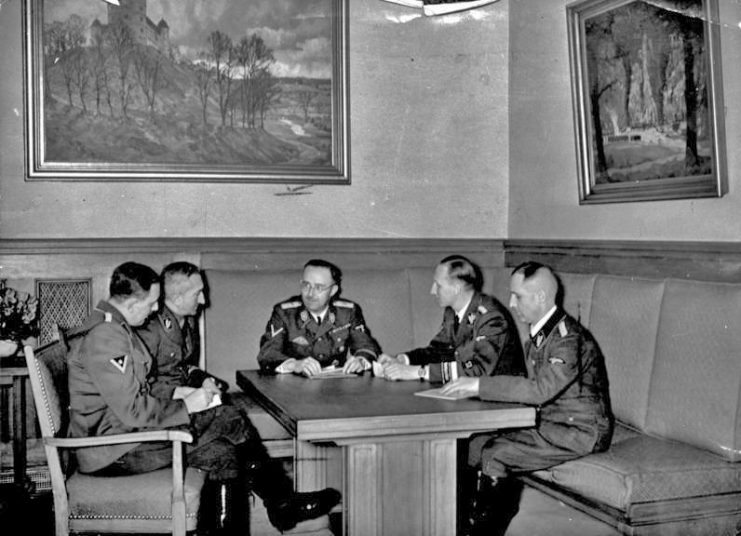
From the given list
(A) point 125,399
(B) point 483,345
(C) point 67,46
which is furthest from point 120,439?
(C) point 67,46

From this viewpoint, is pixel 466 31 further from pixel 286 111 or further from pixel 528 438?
pixel 528 438

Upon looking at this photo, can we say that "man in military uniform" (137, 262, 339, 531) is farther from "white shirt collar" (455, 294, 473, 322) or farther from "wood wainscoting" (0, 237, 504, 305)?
"white shirt collar" (455, 294, 473, 322)

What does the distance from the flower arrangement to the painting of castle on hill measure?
739 millimetres

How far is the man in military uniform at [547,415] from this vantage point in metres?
3.57

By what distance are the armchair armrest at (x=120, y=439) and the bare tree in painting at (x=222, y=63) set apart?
2.83 meters

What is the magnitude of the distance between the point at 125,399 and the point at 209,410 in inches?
25.3

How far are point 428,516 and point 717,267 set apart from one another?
1920 mm

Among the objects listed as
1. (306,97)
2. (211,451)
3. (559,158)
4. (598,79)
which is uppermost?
(306,97)

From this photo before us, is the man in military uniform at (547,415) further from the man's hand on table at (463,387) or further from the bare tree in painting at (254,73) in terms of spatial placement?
the bare tree in painting at (254,73)

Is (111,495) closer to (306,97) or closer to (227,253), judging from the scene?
(227,253)

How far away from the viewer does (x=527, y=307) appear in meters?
3.68

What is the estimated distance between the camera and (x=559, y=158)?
541cm

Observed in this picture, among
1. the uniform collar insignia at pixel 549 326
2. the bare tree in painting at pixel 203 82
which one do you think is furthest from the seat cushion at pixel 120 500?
the bare tree in painting at pixel 203 82

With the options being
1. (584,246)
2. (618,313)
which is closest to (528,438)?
(618,313)
